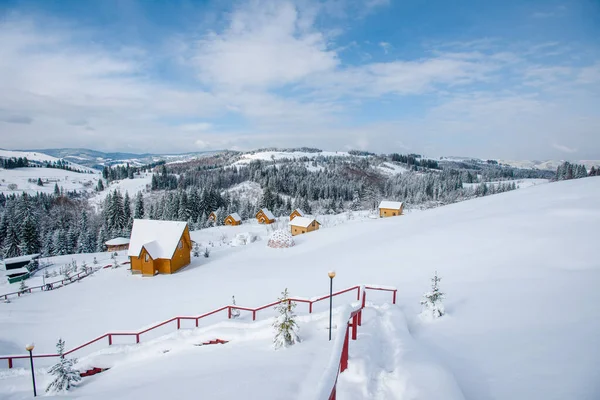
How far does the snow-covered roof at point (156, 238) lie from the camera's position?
23.2 meters

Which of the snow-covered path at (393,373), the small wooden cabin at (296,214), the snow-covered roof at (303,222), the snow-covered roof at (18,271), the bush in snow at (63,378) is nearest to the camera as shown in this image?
the snow-covered path at (393,373)

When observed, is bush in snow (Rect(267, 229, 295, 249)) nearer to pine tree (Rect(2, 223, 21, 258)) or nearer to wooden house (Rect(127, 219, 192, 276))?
wooden house (Rect(127, 219, 192, 276))

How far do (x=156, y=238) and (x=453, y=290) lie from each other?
883 inches

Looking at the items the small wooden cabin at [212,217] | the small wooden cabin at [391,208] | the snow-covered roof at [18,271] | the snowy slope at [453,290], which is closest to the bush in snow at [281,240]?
the snowy slope at [453,290]

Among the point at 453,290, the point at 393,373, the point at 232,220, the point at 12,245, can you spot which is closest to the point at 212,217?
the point at 232,220

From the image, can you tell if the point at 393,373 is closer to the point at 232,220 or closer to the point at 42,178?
the point at 232,220

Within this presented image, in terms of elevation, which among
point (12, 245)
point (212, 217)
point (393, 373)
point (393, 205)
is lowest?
point (12, 245)

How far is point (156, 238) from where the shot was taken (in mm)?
24500

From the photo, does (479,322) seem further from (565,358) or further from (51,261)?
(51,261)

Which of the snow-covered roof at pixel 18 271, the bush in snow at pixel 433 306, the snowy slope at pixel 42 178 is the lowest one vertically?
the snow-covered roof at pixel 18 271

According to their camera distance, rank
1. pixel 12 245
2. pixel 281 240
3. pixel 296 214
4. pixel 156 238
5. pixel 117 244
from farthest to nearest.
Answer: pixel 296 214 → pixel 117 244 → pixel 12 245 → pixel 281 240 → pixel 156 238

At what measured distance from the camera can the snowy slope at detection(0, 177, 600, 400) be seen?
623cm

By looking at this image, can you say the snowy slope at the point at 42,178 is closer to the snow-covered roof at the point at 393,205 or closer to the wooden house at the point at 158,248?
the wooden house at the point at 158,248

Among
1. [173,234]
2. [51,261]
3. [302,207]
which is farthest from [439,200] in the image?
[51,261]
